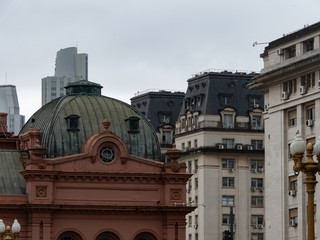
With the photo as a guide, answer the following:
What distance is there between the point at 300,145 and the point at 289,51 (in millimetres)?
59660

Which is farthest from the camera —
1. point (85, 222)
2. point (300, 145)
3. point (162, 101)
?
point (162, 101)

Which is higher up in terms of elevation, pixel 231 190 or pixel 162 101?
pixel 162 101

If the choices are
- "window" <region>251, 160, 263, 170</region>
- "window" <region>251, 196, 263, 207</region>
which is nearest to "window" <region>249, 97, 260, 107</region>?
"window" <region>251, 160, 263, 170</region>

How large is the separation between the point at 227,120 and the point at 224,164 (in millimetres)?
5577

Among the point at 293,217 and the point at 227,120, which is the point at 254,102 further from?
the point at 293,217

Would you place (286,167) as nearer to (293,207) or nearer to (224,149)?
(293,207)

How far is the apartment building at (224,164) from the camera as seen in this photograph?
153250 millimetres

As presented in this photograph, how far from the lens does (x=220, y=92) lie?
158 m

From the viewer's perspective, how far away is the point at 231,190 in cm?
15388

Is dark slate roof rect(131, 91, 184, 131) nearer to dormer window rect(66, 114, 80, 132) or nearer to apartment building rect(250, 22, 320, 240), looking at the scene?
apartment building rect(250, 22, 320, 240)

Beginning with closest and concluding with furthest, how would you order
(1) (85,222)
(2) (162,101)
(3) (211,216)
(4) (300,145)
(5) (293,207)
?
(4) (300,145), (1) (85,222), (5) (293,207), (3) (211,216), (2) (162,101)

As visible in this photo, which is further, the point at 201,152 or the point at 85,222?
the point at 201,152

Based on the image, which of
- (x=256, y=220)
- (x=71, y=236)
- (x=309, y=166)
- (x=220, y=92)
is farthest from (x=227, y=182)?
(x=309, y=166)

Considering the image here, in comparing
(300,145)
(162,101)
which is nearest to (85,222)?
(300,145)
